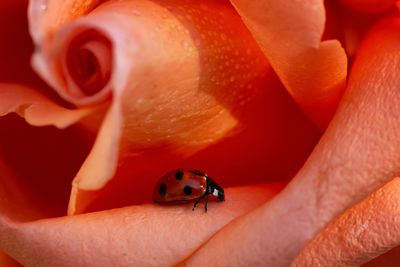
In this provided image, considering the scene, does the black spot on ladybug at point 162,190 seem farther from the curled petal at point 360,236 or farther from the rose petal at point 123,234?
the curled petal at point 360,236

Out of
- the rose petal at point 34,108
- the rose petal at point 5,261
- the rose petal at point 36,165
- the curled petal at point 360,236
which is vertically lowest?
the rose petal at point 5,261

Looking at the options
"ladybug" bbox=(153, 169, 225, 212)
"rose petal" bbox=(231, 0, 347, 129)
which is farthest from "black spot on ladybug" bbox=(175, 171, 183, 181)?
"rose petal" bbox=(231, 0, 347, 129)

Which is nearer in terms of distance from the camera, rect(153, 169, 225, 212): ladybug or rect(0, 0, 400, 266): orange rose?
rect(0, 0, 400, 266): orange rose

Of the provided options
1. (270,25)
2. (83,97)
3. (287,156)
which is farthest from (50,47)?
(287,156)

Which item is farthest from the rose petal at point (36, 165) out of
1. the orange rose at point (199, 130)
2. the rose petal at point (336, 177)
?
the rose petal at point (336, 177)

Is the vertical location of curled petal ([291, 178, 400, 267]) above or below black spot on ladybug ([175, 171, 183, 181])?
below

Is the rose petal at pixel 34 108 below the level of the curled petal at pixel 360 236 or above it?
above

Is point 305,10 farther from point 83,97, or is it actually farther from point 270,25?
point 83,97

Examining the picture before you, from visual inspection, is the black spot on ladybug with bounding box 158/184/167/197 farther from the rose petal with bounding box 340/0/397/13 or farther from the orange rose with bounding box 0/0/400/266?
the rose petal with bounding box 340/0/397/13
